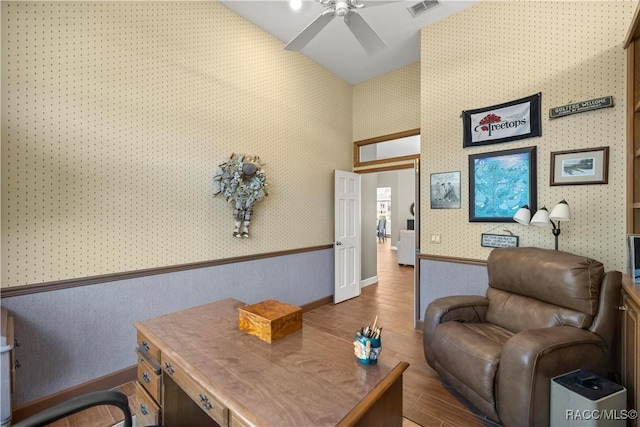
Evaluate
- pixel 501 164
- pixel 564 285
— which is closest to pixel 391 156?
pixel 501 164

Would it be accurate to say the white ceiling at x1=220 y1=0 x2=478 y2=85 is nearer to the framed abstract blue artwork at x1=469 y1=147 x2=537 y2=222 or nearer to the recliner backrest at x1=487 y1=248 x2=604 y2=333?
the framed abstract blue artwork at x1=469 y1=147 x2=537 y2=222

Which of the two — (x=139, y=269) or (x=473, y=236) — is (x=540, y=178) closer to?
(x=473, y=236)

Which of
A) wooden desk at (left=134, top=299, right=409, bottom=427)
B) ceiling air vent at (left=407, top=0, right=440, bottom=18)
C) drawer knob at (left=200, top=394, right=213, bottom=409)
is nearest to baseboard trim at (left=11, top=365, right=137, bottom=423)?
wooden desk at (left=134, top=299, right=409, bottom=427)

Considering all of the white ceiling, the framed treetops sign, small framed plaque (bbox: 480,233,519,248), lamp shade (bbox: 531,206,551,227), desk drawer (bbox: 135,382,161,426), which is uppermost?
the white ceiling

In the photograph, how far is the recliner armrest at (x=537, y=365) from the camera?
5.34ft

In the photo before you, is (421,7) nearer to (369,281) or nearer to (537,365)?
(537,365)

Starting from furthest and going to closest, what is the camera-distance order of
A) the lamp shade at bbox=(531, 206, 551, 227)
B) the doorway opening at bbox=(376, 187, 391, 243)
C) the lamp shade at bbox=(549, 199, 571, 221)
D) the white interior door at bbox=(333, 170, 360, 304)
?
the doorway opening at bbox=(376, 187, 391, 243) < the white interior door at bbox=(333, 170, 360, 304) < the lamp shade at bbox=(531, 206, 551, 227) < the lamp shade at bbox=(549, 199, 571, 221)

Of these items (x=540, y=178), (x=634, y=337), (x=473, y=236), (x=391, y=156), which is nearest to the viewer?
(x=634, y=337)

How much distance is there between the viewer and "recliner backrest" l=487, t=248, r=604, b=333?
1966 mm

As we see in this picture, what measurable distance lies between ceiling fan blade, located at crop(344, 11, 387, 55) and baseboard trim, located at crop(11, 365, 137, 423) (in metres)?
3.39

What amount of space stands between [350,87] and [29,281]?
473 centimetres

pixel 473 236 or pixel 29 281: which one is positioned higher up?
pixel 473 236

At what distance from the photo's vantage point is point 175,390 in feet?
4.71

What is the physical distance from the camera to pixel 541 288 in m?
2.18
